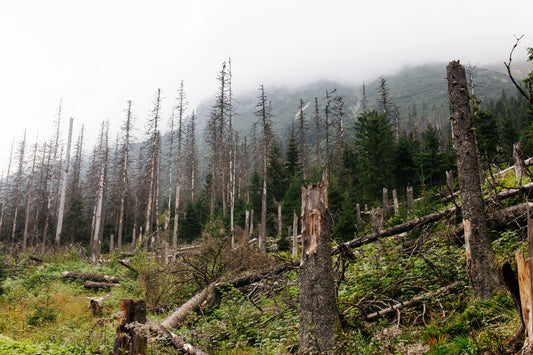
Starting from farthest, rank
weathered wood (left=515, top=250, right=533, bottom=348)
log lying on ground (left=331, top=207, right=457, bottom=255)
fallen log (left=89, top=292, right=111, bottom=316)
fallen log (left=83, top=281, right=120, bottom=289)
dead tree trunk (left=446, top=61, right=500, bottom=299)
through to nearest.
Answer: fallen log (left=83, top=281, right=120, bottom=289) → fallen log (left=89, top=292, right=111, bottom=316) → log lying on ground (left=331, top=207, right=457, bottom=255) → dead tree trunk (left=446, top=61, right=500, bottom=299) → weathered wood (left=515, top=250, right=533, bottom=348)

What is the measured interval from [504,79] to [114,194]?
17145 centimetres

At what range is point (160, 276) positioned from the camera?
389 inches

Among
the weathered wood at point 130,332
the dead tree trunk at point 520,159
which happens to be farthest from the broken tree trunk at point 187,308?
the dead tree trunk at point 520,159

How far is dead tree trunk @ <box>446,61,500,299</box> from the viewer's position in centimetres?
449

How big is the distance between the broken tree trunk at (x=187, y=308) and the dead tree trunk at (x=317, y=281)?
3.86m

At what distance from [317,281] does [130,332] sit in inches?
127

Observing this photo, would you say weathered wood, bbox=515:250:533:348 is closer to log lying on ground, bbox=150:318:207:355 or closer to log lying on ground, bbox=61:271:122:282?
log lying on ground, bbox=150:318:207:355

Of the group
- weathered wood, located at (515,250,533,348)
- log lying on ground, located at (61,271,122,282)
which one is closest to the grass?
weathered wood, located at (515,250,533,348)

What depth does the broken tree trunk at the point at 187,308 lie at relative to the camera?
712 cm

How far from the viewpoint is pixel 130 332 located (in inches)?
195

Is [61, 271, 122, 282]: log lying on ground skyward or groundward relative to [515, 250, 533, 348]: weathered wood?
groundward

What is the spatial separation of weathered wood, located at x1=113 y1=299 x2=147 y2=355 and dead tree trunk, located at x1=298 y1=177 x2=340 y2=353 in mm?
2636

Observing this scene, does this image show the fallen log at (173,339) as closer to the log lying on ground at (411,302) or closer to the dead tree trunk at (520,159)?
the log lying on ground at (411,302)

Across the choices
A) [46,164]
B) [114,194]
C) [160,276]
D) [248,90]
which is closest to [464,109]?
[160,276]
